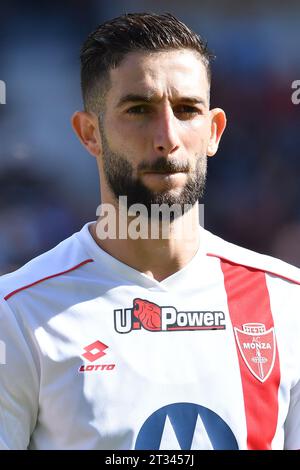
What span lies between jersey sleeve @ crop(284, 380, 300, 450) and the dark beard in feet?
1.97

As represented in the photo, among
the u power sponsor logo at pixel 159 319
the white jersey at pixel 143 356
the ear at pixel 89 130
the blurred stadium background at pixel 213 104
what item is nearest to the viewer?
the white jersey at pixel 143 356

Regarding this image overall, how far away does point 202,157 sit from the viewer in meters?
2.19

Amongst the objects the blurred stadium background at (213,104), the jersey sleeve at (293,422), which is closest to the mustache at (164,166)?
the jersey sleeve at (293,422)

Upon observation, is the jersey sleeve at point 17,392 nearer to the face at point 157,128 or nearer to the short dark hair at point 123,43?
the face at point 157,128

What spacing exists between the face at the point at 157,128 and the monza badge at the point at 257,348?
0.40 metres

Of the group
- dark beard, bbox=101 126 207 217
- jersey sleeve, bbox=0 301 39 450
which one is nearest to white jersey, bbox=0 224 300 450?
jersey sleeve, bbox=0 301 39 450

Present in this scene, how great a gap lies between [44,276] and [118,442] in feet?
1.67

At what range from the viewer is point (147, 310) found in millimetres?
2186

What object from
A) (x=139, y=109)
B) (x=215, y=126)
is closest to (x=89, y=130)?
(x=139, y=109)

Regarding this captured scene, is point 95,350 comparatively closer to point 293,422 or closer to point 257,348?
point 257,348

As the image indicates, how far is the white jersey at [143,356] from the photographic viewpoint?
2053mm

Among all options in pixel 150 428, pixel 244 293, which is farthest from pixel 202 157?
pixel 150 428

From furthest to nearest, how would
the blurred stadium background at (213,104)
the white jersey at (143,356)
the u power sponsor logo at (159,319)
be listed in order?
the blurred stadium background at (213,104)
the u power sponsor logo at (159,319)
the white jersey at (143,356)
